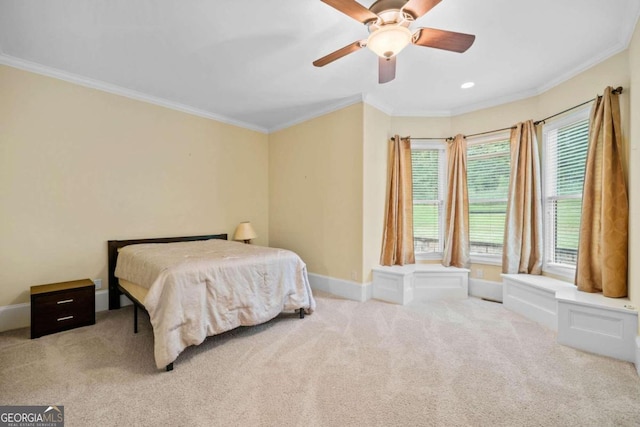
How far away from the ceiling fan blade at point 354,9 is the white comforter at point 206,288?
84.1 inches

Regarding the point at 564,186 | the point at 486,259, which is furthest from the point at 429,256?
the point at 564,186

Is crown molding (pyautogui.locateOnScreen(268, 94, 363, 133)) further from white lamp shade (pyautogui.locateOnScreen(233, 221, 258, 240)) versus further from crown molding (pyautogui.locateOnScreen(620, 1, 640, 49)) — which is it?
crown molding (pyautogui.locateOnScreen(620, 1, 640, 49))

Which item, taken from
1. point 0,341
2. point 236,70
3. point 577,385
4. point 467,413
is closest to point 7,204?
point 0,341

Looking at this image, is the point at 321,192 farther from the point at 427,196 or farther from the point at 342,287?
the point at 427,196

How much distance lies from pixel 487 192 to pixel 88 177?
5144 millimetres

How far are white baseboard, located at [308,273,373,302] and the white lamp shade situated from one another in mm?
1144

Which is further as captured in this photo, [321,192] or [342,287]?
[321,192]

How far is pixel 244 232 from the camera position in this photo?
436cm

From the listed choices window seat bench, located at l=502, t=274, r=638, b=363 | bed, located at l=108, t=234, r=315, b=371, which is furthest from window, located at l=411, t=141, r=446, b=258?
bed, located at l=108, t=234, r=315, b=371

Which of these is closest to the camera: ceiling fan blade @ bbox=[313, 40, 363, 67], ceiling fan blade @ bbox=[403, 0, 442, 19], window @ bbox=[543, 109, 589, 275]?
ceiling fan blade @ bbox=[403, 0, 442, 19]

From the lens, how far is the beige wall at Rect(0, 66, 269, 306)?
2.80m

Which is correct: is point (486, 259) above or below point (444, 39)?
below

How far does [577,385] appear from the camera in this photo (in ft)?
6.20

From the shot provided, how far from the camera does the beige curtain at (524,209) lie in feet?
11.1
